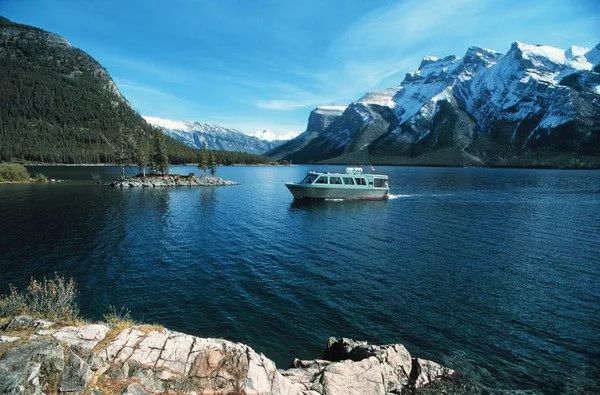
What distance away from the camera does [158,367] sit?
49.1 feet

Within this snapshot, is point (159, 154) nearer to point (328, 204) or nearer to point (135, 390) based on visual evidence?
point (328, 204)

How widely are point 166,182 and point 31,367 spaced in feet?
379

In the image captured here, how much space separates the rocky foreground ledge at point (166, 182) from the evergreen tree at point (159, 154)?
3.53 metres

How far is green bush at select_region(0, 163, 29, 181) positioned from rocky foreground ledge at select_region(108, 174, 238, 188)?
2779 cm

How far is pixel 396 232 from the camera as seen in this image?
53.8 meters

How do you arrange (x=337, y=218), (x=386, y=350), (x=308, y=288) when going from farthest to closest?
(x=337, y=218) → (x=308, y=288) → (x=386, y=350)

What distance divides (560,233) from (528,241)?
829 cm

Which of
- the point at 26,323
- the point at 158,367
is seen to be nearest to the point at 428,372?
the point at 158,367

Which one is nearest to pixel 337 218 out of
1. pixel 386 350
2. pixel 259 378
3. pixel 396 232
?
pixel 396 232

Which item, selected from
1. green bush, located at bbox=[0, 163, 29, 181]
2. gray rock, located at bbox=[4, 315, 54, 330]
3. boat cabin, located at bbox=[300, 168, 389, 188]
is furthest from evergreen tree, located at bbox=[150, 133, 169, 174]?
gray rock, located at bbox=[4, 315, 54, 330]

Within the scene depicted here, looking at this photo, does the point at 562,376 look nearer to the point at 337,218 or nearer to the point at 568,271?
the point at 568,271

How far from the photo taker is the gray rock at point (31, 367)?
41.0 feet

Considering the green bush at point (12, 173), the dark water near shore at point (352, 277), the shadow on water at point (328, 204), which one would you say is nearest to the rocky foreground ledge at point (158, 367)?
the dark water near shore at point (352, 277)

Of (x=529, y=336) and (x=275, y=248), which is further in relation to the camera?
(x=275, y=248)
